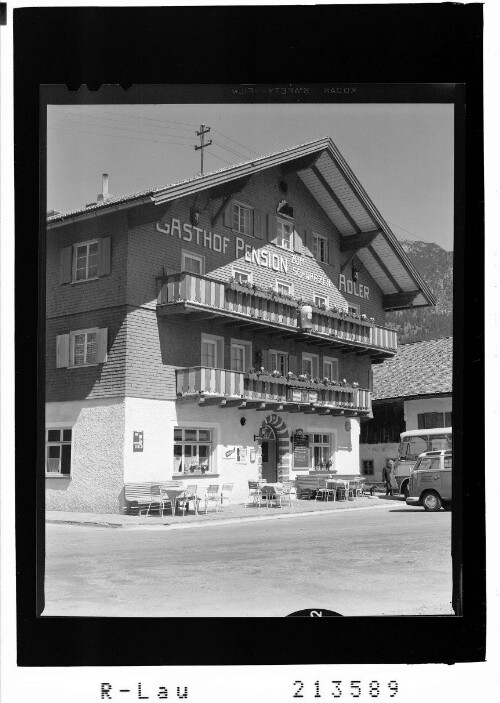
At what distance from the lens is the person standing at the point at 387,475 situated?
9848mm

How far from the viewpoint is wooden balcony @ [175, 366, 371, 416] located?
9.14 meters

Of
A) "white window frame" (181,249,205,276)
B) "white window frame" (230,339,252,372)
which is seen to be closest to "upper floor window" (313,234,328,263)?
"white window frame" (181,249,205,276)

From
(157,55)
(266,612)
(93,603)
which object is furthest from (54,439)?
(157,55)

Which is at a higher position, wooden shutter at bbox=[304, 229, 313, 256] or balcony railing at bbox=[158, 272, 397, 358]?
wooden shutter at bbox=[304, 229, 313, 256]

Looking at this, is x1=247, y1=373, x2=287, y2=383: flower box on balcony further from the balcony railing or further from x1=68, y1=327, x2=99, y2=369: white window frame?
x1=68, y1=327, x2=99, y2=369: white window frame

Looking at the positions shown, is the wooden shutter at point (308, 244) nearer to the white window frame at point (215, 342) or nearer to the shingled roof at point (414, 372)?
the shingled roof at point (414, 372)

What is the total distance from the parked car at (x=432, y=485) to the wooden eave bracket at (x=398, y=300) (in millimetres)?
1365

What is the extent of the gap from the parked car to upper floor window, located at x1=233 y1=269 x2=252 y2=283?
9.20ft

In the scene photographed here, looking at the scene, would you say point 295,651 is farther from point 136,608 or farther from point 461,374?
point 461,374

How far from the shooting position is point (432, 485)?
7.39 meters

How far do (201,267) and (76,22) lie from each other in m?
3.75

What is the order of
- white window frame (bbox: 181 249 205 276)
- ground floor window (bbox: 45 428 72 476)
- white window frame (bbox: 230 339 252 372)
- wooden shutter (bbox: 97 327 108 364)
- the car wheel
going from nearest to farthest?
1. ground floor window (bbox: 45 428 72 476)
2. the car wheel
3. wooden shutter (bbox: 97 327 108 364)
4. white window frame (bbox: 181 249 205 276)
5. white window frame (bbox: 230 339 252 372)

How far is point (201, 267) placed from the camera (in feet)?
31.1

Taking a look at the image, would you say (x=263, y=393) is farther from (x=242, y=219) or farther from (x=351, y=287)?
(x=242, y=219)
